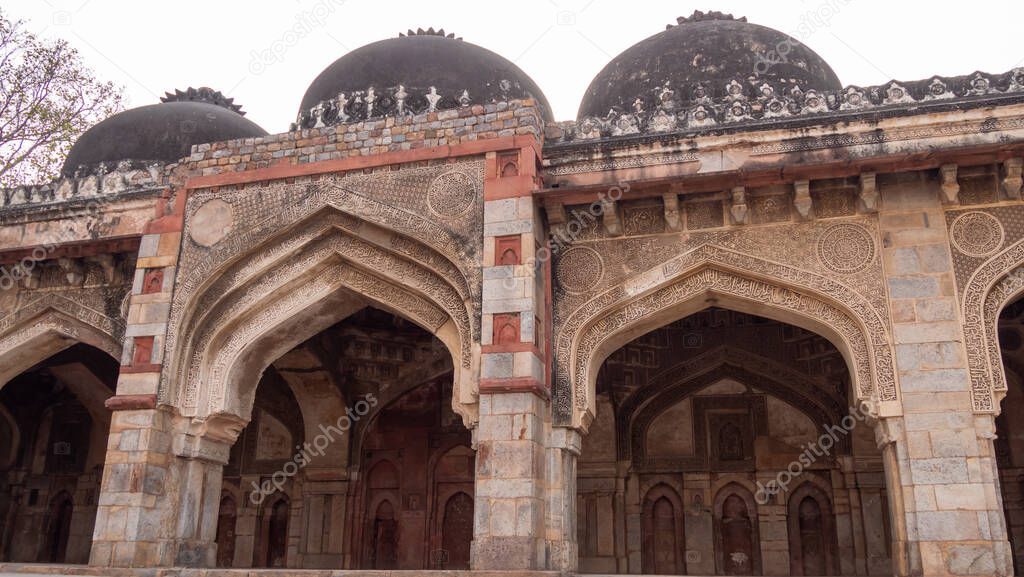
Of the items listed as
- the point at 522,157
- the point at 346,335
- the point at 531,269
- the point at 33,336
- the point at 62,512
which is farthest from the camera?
the point at 62,512

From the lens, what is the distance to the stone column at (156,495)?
793 cm

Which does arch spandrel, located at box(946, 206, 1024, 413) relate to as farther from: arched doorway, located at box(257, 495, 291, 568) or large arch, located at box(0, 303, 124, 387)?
arched doorway, located at box(257, 495, 291, 568)

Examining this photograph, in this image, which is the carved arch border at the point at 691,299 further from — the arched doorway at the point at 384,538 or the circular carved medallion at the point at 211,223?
the arched doorway at the point at 384,538

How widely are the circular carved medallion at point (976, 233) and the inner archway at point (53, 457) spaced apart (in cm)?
1025

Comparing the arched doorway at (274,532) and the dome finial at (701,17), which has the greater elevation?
the dome finial at (701,17)

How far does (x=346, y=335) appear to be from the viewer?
38.6 ft

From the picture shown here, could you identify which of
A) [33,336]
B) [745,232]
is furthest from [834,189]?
[33,336]

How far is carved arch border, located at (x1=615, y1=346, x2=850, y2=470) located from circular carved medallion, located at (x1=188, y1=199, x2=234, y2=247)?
16.9ft

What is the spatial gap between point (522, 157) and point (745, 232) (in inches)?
81.6

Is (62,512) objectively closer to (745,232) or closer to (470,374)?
(470,374)

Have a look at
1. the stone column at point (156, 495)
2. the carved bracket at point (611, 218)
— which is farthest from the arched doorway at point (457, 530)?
the carved bracket at point (611, 218)

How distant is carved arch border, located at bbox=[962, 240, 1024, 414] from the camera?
6.85 metres

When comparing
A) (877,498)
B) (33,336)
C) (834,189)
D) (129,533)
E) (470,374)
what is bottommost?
(129,533)

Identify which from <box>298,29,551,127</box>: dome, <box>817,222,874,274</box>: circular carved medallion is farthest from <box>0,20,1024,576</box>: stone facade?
<box>298,29,551,127</box>: dome
